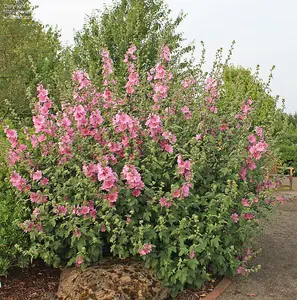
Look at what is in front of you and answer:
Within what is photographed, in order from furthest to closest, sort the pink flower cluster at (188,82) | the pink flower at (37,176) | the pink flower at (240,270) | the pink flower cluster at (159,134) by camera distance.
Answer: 1. the pink flower cluster at (188,82)
2. the pink flower at (240,270)
3. the pink flower at (37,176)
4. the pink flower cluster at (159,134)

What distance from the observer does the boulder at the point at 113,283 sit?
14.7 feet

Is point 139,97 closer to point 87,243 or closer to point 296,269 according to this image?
point 87,243

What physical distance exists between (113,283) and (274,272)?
2.28m

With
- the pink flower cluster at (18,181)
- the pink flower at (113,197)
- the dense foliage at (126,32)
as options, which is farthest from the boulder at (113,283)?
the dense foliage at (126,32)

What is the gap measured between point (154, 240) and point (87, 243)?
0.69 m

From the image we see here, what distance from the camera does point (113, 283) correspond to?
4.54m

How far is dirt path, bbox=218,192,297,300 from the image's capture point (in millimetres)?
5113

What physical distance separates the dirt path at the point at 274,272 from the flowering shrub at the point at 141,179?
27 centimetres

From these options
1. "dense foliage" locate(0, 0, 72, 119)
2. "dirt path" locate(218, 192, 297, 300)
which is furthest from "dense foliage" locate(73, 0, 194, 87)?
"dirt path" locate(218, 192, 297, 300)

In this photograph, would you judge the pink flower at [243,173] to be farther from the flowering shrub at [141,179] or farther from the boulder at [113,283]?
the boulder at [113,283]

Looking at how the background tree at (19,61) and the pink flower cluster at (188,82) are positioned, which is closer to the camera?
the pink flower cluster at (188,82)

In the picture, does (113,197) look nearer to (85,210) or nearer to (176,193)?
(85,210)

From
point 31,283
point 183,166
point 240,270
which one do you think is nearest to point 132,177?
point 183,166

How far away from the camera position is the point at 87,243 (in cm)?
488
